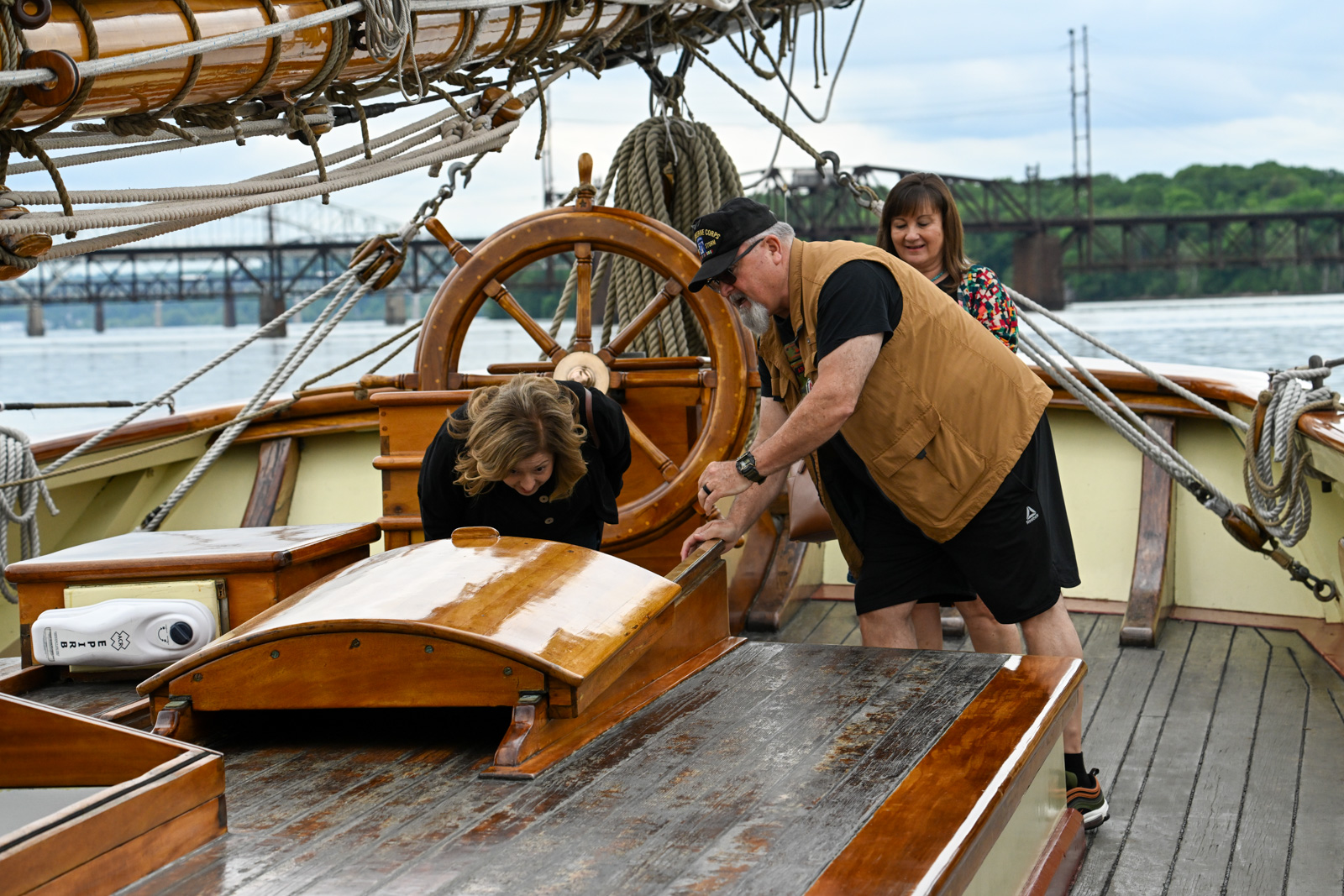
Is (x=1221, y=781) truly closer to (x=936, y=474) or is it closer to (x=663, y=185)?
(x=936, y=474)

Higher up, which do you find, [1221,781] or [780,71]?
[780,71]

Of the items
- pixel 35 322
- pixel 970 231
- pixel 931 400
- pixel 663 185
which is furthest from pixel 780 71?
pixel 35 322

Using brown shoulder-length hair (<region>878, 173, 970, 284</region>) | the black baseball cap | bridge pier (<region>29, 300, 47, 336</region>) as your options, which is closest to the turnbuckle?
brown shoulder-length hair (<region>878, 173, 970, 284</region>)

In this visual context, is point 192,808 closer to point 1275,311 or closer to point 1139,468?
point 1139,468

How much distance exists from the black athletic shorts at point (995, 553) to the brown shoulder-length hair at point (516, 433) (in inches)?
20.8

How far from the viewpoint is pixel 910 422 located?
6.73 feet

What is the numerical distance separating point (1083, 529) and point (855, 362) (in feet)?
6.71

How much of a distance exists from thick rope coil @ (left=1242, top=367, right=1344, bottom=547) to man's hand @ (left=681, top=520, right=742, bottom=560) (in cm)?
151

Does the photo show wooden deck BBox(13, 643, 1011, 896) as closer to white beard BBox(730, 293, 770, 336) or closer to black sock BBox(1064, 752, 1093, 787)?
black sock BBox(1064, 752, 1093, 787)

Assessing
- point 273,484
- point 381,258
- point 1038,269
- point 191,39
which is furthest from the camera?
point 1038,269

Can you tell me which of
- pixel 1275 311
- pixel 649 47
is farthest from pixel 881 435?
pixel 1275 311

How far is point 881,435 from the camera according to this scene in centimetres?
208

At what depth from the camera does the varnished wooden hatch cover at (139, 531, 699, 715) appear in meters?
1.61

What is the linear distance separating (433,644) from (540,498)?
70 cm
